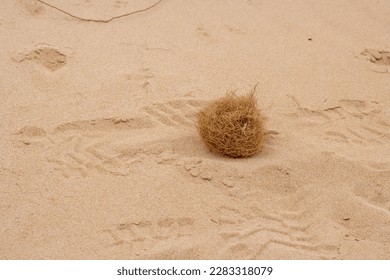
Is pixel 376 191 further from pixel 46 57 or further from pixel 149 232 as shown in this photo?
pixel 46 57

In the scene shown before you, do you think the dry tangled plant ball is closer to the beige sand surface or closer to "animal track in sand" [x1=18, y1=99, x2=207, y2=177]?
the beige sand surface

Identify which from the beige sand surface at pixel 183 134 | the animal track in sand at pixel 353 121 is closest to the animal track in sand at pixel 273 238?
the beige sand surface at pixel 183 134

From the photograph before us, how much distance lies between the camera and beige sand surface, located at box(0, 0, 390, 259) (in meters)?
2.24

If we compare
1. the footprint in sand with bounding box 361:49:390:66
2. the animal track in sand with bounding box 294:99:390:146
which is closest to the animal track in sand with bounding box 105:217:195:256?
the animal track in sand with bounding box 294:99:390:146

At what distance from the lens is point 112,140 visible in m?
2.77

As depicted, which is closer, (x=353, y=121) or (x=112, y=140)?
(x=112, y=140)

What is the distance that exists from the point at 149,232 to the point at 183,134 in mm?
789

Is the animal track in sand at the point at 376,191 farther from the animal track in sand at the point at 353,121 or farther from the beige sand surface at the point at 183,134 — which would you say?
the animal track in sand at the point at 353,121

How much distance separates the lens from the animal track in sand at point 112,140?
8.52ft

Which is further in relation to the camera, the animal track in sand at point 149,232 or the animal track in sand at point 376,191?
the animal track in sand at point 376,191

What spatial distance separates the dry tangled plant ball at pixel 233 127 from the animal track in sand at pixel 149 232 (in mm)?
512

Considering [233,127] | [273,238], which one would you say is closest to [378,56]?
[233,127]
